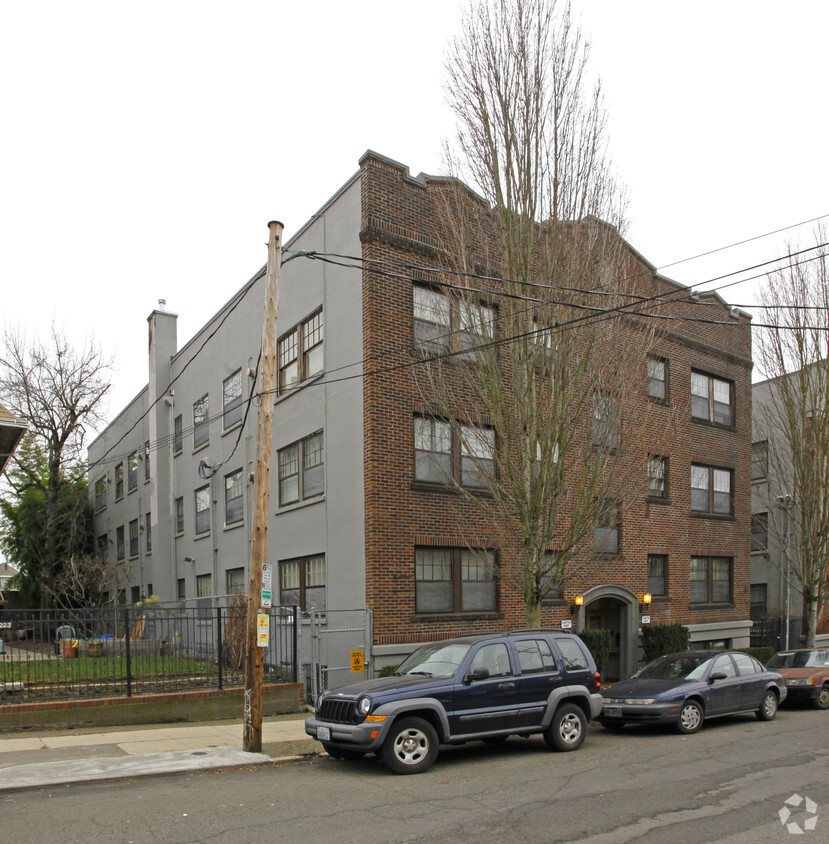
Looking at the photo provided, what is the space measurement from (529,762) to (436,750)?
1335mm

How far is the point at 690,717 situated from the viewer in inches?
533

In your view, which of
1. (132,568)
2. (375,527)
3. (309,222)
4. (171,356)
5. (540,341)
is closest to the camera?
(540,341)

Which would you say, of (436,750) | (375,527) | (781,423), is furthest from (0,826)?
(781,423)

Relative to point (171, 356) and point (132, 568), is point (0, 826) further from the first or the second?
point (132, 568)

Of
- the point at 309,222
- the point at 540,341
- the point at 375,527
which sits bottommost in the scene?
the point at 375,527

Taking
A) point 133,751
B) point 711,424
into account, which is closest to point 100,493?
point 711,424

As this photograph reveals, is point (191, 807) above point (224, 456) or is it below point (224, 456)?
below

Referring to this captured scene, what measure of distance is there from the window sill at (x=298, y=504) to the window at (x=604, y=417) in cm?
633

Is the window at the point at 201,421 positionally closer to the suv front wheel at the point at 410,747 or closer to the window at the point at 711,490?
the window at the point at 711,490

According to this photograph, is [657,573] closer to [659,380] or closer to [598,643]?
[598,643]

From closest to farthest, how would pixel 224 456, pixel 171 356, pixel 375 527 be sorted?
pixel 375 527, pixel 224 456, pixel 171 356

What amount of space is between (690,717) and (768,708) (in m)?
2.53

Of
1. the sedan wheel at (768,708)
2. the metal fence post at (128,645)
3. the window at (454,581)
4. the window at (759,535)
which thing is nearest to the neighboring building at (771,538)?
the window at (759,535)

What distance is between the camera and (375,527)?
1739 centimetres
